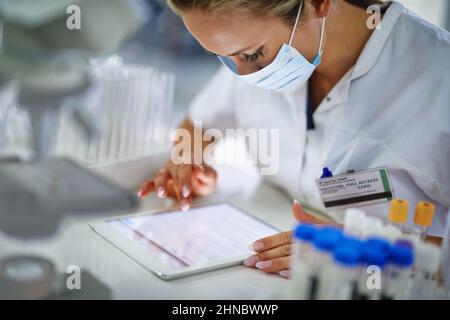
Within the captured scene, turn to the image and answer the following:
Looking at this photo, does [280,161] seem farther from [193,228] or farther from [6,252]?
[6,252]

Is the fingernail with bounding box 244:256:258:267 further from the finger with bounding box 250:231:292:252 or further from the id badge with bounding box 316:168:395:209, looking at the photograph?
the id badge with bounding box 316:168:395:209

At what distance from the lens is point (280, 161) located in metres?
1.77

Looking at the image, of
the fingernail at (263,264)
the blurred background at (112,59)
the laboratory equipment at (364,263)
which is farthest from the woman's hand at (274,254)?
the blurred background at (112,59)

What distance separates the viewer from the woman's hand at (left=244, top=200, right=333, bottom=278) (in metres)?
1.26

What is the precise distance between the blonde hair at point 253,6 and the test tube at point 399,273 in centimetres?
62

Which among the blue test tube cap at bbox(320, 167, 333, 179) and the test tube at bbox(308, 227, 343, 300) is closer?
the test tube at bbox(308, 227, 343, 300)

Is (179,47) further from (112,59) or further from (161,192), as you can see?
(161,192)

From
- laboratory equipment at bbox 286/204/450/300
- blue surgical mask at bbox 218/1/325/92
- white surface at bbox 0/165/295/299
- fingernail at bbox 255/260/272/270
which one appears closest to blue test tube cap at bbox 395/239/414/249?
laboratory equipment at bbox 286/204/450/300

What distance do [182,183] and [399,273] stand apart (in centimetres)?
88

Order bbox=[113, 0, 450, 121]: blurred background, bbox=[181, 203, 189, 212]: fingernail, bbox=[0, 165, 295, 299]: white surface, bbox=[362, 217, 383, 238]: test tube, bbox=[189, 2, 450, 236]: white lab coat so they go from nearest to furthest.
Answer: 1. bbox=[362, 217, 383, 238]: test tube
2. bbox=[0, 165, 295, 299]: white surface
3. bbox=[189, 2, 450, 236]: white lab coat
4. bbox=[181, 203, 189, 212]: fingernail
5. bbox=[113, 0, 450, 121]: blurred background

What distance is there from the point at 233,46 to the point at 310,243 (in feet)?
1.85

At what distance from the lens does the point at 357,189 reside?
1.38 meters

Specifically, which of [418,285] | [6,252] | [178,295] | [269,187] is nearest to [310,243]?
[418,285]

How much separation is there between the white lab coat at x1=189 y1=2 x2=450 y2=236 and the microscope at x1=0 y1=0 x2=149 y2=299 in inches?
23.0
